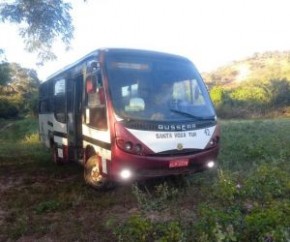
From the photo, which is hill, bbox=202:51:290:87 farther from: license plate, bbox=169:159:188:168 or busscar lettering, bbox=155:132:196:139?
license plate, bbox=169:159:188:168

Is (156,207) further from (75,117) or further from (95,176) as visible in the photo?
(75,117)

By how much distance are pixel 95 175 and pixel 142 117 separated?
1.73 m

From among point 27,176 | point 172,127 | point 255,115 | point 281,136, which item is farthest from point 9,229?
point 255,115

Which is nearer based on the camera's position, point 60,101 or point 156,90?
point 156,90

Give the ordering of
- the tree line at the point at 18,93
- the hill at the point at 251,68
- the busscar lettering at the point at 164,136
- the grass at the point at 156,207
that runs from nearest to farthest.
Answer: the grass at the point at 156,207
the busscar lettering at the point at 164,136
the tree line at the point at 18,93
the hill at the point at 251,68

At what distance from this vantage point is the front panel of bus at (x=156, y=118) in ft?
23.5

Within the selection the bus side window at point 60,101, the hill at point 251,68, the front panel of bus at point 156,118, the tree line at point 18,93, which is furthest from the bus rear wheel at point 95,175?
the hill at point 251,68

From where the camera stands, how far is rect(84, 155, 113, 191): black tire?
7994 millimetres

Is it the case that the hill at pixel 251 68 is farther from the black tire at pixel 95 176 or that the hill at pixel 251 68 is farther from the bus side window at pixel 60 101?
the black tire at pixel 95 176

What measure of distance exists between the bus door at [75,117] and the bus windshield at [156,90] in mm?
1924

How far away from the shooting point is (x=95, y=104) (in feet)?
26.2

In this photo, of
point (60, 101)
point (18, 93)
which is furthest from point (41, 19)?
point (18, 93)

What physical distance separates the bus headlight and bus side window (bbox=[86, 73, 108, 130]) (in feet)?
2.86

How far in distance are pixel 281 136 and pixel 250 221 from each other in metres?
10.8
